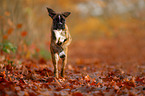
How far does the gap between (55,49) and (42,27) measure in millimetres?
9870

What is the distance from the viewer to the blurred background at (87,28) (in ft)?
30.9

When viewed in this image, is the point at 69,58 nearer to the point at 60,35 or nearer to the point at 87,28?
the point at 87,28

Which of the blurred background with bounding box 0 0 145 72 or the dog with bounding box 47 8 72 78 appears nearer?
the dog with bounding box 47 8 72 78

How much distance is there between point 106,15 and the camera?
26375mm

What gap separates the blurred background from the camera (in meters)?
9.41

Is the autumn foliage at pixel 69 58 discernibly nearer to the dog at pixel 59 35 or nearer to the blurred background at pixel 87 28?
the blurred background at pixel 87 28

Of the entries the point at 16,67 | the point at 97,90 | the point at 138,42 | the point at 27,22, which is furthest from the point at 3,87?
the point at 138,42

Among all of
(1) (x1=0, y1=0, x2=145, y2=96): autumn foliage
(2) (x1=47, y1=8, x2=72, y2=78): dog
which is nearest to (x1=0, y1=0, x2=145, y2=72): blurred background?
(1) (x1=0, y1=0, x2=145, y2=96): autumn foliage

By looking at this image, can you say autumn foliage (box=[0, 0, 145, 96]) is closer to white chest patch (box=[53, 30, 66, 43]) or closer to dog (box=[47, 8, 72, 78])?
dog (box=[47, 8, 72, 78])

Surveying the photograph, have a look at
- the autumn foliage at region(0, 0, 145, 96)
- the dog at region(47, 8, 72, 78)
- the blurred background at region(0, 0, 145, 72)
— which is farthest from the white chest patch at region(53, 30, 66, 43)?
the blurred background at region(0, 0, 145, 72)

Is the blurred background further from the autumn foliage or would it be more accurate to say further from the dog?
the dog

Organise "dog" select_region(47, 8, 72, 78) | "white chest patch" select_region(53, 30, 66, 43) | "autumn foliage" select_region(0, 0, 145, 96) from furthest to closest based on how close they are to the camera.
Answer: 1. "white chest patch" select_region(53, 30, 66, 43)
2. "dog" select_region(47, 8, 72, 78)
3. "autumn foliage" select_region(0, 0, 145, 96)

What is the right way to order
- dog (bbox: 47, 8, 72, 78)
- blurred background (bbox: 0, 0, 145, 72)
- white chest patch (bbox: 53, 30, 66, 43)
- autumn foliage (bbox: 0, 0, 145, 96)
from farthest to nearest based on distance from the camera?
blurred background (bbox: 0, 0, 145, 72) → white chest patch (bbox: 53, 30, 66, 43) → dog (bbox: 47, 8, 72, 78) → autumn foliage (bbox: 0, 0, 145, 96)

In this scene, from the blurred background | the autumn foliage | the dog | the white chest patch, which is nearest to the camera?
the autumn foliage
